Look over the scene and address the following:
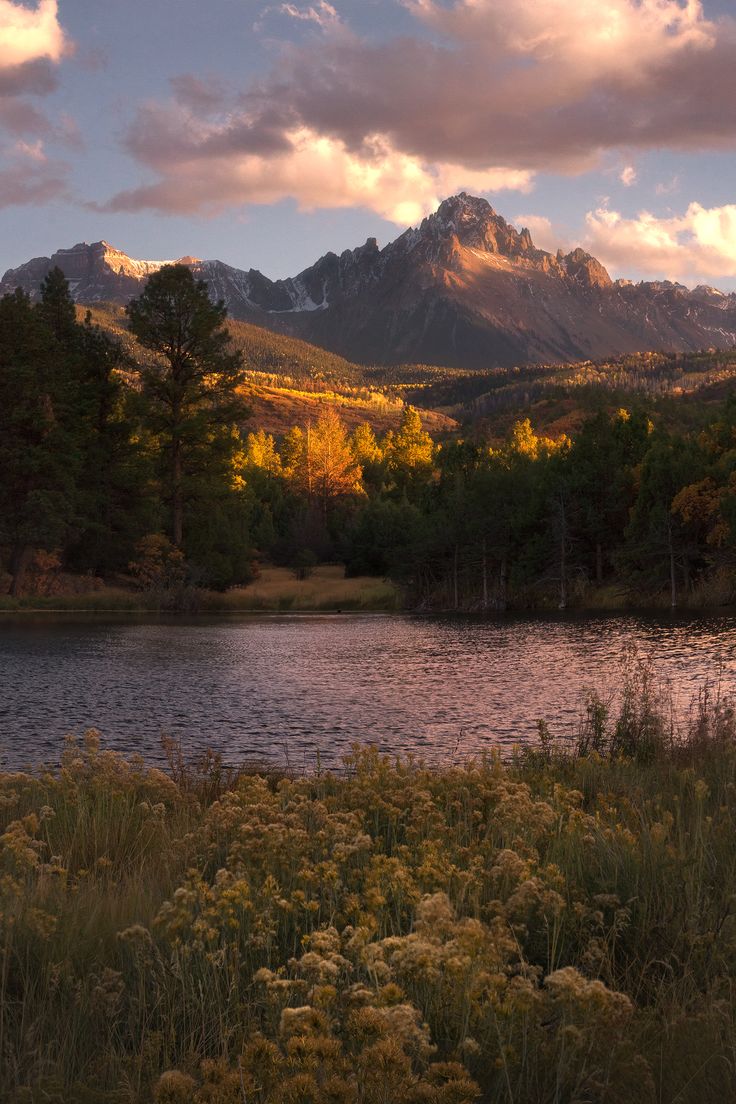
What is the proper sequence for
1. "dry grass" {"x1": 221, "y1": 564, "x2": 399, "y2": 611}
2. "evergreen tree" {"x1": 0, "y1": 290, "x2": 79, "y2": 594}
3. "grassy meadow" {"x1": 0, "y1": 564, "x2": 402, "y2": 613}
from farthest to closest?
"dry grass" {"x1": 221, "y1": 564, "x2": 399, "y2": 611}
"grassy meadow" {"x1": 0, "y1": 564, "x2": 402, "y2": 613}
"evergreen tree" {"x1": 0, "y1": 290, "x2": 79, "y2": 594}

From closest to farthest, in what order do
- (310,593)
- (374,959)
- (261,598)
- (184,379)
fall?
(374,959), (184,379), (261,598), (310,593)

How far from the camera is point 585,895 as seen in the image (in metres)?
6.11

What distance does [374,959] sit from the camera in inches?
162

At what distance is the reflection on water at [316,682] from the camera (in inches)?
736

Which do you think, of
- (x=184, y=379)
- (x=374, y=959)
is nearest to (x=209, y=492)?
(x=184, y=379)

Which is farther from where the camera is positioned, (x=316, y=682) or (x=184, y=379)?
(x=184, y=379)

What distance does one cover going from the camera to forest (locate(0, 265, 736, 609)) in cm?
6147

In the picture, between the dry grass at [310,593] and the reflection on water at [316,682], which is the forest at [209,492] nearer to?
the dry grass at [310,593]

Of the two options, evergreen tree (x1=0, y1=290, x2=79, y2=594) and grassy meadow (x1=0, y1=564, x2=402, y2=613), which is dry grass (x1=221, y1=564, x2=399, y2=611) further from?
evergreen tree (x1=0, y1=290, x2=79, y2=594)

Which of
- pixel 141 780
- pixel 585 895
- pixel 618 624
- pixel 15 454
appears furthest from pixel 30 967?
pixel 15 454

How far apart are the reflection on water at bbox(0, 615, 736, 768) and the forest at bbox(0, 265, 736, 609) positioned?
16.2m

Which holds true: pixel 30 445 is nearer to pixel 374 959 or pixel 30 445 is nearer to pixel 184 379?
pixel 184 379

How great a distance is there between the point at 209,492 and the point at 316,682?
44.6 metres

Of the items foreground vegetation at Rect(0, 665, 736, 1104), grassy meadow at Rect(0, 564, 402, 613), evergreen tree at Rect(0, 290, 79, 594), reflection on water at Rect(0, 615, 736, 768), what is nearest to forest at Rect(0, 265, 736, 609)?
evergreen tree at Rect(0, 290, 79, 594)
